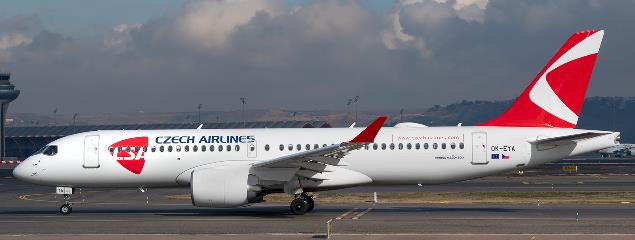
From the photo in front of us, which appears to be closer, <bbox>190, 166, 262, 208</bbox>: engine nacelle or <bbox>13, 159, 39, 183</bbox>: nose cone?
<bbox>190, 166, 262, 208</bbox>: engine nacelle

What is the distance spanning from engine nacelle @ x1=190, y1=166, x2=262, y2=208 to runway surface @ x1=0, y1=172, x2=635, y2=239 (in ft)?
1.92

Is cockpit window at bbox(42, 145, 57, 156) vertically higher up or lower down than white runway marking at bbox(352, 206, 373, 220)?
higher up

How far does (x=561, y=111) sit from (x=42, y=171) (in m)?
19.4

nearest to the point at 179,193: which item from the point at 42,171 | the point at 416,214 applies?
the point at 42,171

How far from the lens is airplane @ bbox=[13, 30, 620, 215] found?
32.4 meters

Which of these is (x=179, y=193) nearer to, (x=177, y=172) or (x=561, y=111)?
(x=177, y=172)

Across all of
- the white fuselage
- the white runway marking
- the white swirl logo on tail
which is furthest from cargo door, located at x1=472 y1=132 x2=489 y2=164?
the white runway marking

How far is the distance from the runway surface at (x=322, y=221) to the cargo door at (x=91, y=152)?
1.87 m

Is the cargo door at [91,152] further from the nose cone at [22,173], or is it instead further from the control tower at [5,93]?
the control tower at [5,93]

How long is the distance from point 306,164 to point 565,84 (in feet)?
32.6

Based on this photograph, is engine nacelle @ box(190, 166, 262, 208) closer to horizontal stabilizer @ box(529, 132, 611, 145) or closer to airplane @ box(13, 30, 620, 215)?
airplane @ box(13, 30, 620, 215)

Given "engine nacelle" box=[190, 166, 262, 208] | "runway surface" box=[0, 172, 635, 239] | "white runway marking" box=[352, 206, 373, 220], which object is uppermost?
"engine nacelle" box=[190, 166, 262, 208]

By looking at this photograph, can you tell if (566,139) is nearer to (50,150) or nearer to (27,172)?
(50,150)

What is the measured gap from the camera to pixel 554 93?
3391cm
